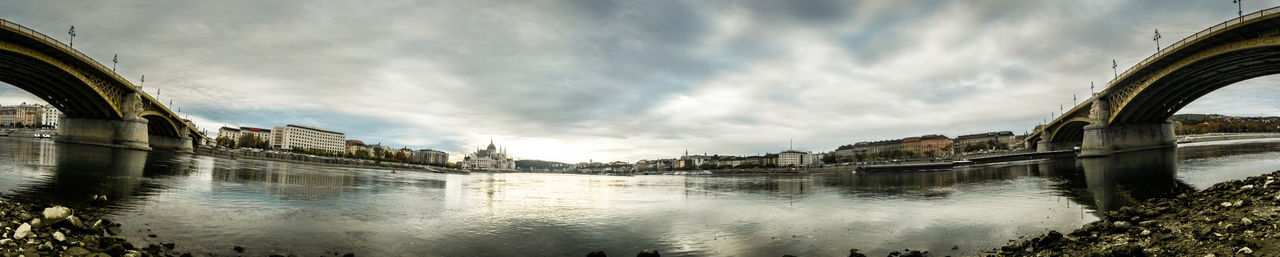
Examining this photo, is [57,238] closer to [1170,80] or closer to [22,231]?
[22,231]

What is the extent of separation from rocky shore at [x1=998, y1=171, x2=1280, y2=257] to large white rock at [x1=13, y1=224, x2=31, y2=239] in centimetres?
2356

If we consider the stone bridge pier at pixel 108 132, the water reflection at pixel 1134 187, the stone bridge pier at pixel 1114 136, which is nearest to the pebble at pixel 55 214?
the water reflection at pixel 1134 187

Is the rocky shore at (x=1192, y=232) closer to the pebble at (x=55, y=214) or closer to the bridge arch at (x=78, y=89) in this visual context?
the pebble at (x=55, y=214)

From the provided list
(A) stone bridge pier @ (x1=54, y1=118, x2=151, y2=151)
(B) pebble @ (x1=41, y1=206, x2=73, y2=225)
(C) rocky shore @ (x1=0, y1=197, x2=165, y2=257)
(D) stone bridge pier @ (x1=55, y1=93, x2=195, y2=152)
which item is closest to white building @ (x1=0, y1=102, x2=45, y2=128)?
(D) stone bridge pier @ (x1=55, y1=93, x2=195, y2=152)

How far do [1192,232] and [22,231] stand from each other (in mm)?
26656

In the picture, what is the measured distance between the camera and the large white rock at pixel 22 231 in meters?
11.3

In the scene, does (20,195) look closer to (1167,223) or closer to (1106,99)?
(1167,223)

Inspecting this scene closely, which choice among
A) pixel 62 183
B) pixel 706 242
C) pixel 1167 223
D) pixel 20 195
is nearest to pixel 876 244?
pixel 706 242

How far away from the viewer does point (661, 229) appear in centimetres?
2316

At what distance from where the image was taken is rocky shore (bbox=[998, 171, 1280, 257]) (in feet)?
34.6

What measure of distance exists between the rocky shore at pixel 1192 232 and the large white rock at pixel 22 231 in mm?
23562

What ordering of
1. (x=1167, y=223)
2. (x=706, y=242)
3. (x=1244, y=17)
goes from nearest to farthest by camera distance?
(x=1167, y=223) < (x=706, y=242) < (x=1244, y=17)

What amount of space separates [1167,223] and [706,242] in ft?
43.5

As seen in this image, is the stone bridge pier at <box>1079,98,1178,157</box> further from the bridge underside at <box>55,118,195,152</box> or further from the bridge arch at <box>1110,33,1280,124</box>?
the bridge underside at <box>55,118,195,152</box>
